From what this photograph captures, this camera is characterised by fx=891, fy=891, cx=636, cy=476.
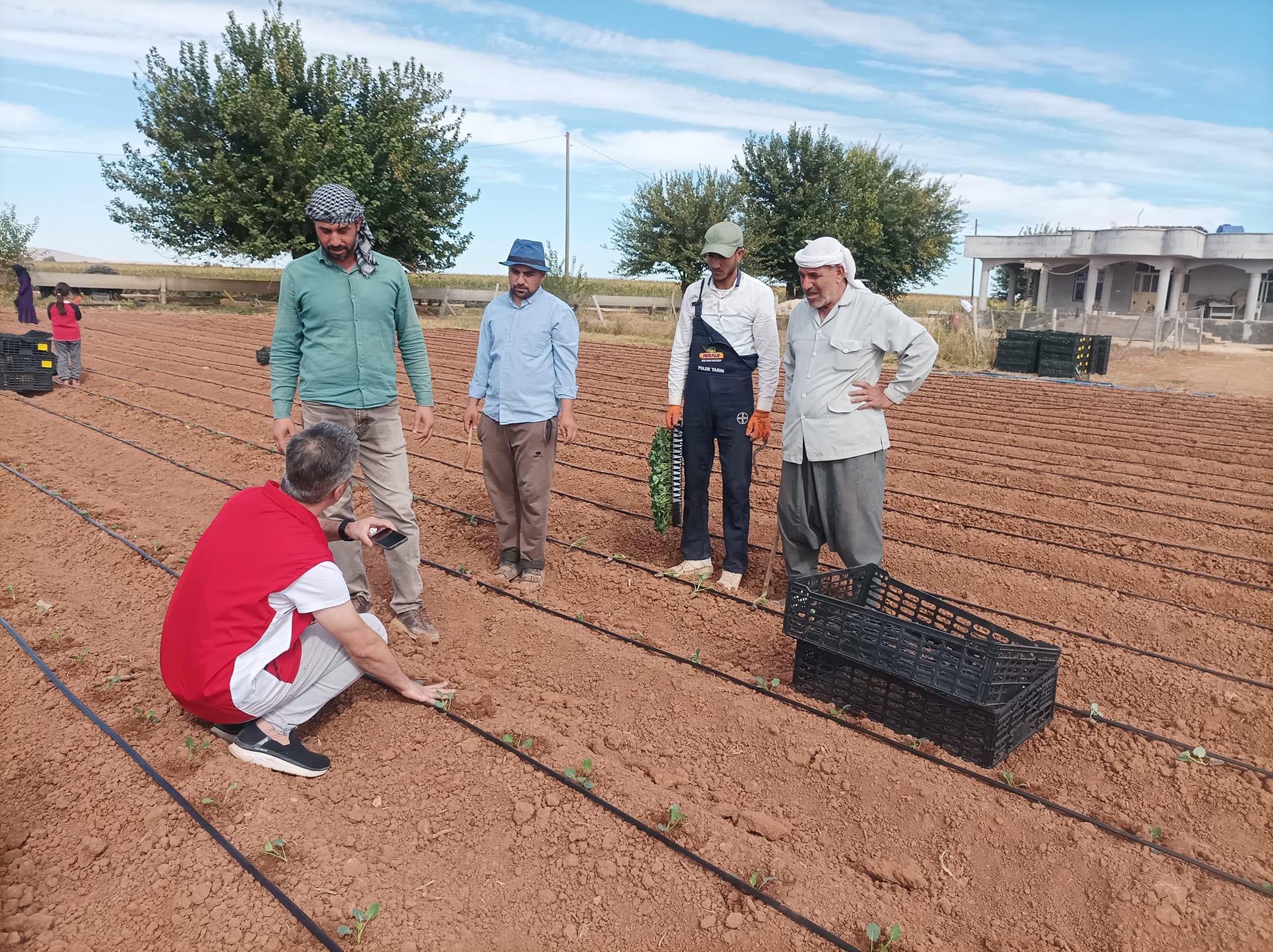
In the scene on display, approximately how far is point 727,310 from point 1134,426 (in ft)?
24.4

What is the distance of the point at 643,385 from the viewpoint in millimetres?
12711

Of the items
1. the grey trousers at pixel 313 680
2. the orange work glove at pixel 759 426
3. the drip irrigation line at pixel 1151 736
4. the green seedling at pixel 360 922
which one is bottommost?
the green seedling at pixel 360 922

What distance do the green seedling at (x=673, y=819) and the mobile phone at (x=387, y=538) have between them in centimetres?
140

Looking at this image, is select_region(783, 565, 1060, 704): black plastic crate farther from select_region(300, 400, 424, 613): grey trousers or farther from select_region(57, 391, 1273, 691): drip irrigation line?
select_region(300, 400, 424, 613): grey trousers

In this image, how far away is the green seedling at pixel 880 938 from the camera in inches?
91.1

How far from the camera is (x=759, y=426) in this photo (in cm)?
446

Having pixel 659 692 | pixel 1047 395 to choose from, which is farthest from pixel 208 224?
pixel 659 692

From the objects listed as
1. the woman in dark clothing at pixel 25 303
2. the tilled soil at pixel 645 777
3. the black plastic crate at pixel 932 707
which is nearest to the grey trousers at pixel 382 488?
the tilled soil at pixel 645 777

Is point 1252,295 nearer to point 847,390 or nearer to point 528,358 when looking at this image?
point 847,390

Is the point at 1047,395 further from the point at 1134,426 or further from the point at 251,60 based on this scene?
the point at 251,60

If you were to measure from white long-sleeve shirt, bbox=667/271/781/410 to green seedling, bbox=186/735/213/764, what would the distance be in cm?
260

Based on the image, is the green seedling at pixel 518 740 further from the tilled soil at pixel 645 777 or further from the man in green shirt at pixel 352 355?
the man in green shirt at pixel 352 355

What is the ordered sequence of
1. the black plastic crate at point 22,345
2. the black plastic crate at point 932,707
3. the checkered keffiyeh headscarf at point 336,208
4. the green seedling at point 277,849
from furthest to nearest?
the black plastic crate at point 22,345
the checkered keffiyeh headscarf at point 336,208
the black plastic crate at point 932,707
the green seedling at point 277,849

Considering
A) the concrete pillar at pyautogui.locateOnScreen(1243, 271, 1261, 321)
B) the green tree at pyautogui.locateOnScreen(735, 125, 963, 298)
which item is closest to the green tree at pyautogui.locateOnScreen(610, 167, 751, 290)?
the green tree at pyautogui.locateOnScreen(735, 125, 963, 298)
